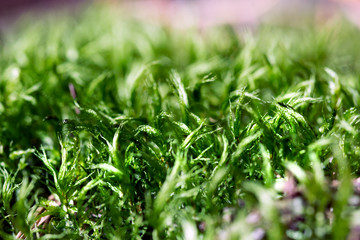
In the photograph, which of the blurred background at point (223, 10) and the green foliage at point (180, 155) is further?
the blurred background at point (223, 10)

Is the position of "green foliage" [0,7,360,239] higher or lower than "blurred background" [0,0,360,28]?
higher

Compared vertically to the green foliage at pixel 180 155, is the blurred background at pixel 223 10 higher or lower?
lower

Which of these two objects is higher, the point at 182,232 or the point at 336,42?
the point at 182,232

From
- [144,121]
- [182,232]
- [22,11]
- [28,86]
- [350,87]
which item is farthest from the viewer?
[22,11]

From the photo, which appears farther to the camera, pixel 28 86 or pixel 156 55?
pixel 156 55

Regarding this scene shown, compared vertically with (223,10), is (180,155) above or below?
above

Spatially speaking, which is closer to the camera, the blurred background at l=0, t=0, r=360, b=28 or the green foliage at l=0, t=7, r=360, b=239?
the green foliage at l=0, t=7, r=360, b=239

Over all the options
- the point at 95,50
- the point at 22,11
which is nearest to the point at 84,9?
the point at 22,11

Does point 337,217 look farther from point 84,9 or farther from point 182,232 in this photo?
point 84,9
